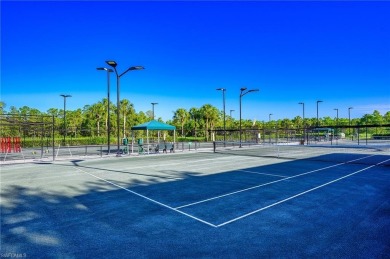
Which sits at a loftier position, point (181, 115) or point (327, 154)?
point (181, 115)

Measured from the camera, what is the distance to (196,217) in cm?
802

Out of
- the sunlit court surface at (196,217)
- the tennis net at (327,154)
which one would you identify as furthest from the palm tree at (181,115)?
the sunlit court surface at (196,217)

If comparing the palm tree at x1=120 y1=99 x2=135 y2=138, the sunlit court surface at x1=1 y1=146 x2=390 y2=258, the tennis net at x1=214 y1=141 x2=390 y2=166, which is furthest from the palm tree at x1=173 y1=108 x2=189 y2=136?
the sunlit court surface at x1=1 y1=146 x2=390 y2=258

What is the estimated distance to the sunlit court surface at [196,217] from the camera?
5.95 meters

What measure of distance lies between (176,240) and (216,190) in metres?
5.20

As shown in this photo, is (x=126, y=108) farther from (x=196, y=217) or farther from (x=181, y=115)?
(x=196, y=217)

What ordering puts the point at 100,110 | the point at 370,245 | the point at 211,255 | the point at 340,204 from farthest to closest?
the point at 100,110
the point at 340,204
the point at 370,245
the point at 211,255

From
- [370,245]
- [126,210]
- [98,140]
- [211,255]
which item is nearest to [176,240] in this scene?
[211,255]

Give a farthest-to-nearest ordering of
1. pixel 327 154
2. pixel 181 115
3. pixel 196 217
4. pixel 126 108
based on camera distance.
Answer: pixel 181 115 < pixel 126 108 < pixel 327 154 < pixel 196 217

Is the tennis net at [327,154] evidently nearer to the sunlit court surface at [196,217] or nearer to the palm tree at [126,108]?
the sunlit court surface at [196,217]

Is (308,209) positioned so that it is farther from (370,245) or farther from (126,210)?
(126,210)

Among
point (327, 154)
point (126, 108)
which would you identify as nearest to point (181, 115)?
point (126, 108)

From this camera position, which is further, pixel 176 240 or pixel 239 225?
pixel 239 225

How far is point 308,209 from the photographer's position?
8.68 metres
